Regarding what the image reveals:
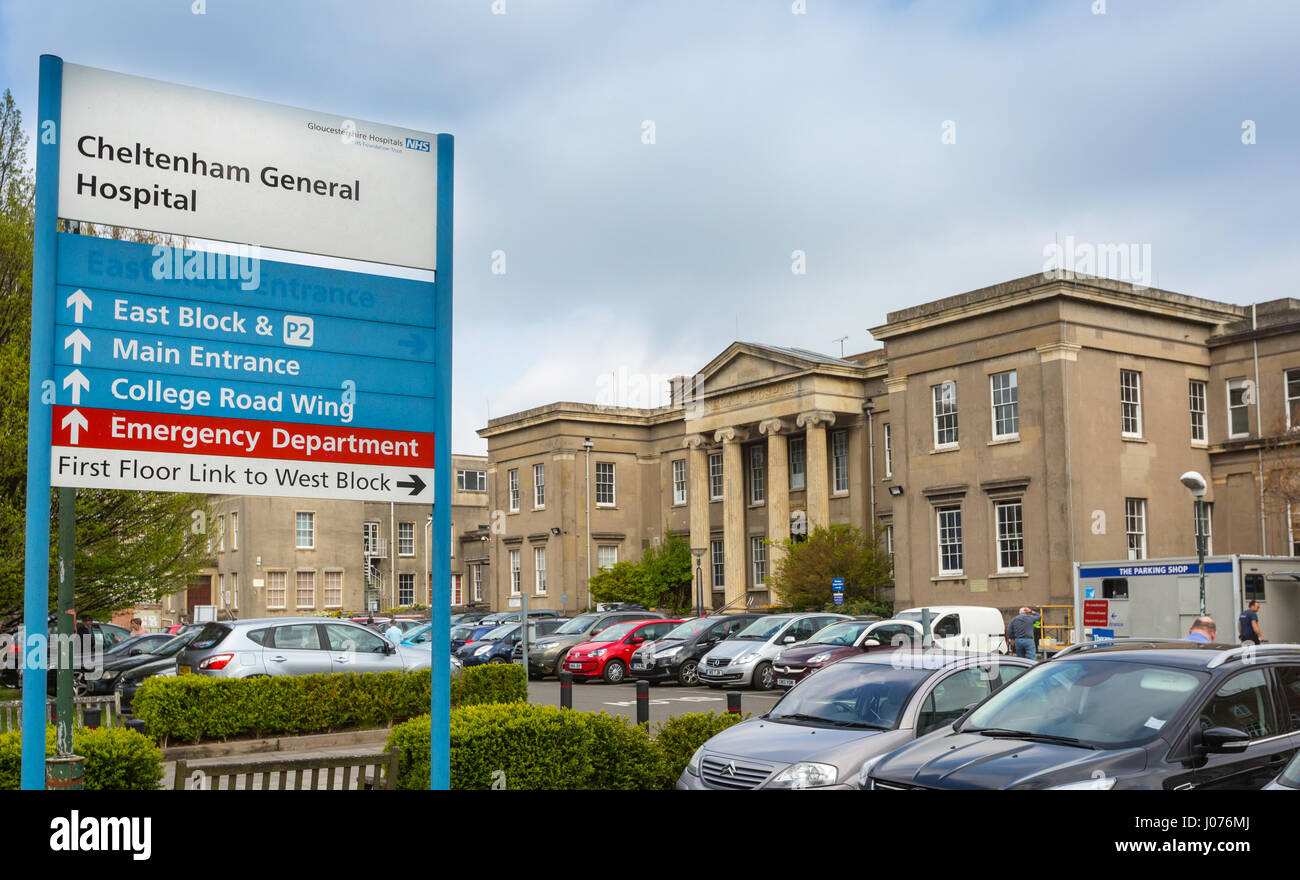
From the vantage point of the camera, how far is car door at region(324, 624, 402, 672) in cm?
1742

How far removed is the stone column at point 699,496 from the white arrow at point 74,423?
161 ft

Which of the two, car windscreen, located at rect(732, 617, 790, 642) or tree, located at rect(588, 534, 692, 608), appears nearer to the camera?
car windscreen, located at rect(732, 617, 790, 642)

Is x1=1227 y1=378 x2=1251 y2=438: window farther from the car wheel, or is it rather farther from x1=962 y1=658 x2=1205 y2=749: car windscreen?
x1=962 y1=658 x2=1205 y2=749: car windscreen

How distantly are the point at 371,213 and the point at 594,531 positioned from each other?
181 ft

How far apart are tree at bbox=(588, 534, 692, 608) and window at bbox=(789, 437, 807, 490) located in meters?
7.64

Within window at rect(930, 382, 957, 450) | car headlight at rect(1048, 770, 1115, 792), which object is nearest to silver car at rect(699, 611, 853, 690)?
window at rect(930, 382, 957, 450)

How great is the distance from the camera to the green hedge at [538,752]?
880 centimetres

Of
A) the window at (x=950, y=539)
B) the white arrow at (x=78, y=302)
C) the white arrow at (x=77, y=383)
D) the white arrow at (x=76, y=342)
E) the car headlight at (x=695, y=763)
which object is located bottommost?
the car headlight at (x=695, y=763)

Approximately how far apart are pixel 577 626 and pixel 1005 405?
51.5 ft

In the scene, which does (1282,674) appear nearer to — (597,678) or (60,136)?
(60,136)

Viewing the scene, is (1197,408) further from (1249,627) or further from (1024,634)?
(1024,634)

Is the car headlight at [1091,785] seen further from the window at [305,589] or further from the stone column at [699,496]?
the window at [305,589]

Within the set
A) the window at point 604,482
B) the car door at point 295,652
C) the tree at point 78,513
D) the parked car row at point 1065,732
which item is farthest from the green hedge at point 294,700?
the window at point 604,482
